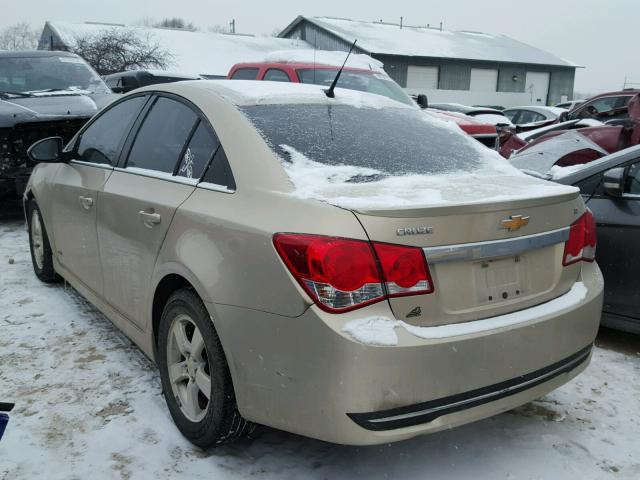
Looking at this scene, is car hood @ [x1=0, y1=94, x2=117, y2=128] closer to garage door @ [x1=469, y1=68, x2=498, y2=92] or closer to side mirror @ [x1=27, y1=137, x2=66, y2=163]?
side mirror @ [x1=27, y1=137, x2=66, y2=163]

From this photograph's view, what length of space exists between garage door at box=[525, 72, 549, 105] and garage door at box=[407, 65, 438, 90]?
7.93 metres

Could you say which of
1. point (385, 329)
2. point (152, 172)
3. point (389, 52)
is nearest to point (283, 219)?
point (385, 329)

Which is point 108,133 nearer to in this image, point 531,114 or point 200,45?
point 531,114

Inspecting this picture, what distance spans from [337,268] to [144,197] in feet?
4.47

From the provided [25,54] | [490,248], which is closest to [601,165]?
[490,248]

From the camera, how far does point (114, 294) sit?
340cm

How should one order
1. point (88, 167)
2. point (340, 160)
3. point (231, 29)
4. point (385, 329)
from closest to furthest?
point (385, 329) < point (340, 160) < point (88, 167) < point (231, 29)

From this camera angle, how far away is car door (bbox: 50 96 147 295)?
358 cm

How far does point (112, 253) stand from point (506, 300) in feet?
6.97

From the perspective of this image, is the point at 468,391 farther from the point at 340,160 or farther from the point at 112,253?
the point at 112,253

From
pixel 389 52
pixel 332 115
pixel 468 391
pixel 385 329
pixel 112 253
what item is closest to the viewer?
pixel 385 329

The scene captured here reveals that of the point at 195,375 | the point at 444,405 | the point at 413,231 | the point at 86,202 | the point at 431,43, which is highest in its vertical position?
the point at 431,43

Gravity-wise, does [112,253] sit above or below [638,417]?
above

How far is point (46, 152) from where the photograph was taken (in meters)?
4.18
